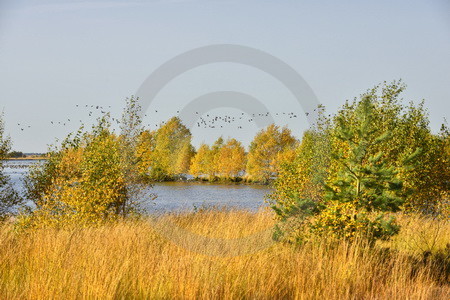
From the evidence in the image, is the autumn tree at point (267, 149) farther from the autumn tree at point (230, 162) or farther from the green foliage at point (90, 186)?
the green foliage at point (90, 186)

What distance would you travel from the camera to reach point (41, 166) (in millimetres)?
21438

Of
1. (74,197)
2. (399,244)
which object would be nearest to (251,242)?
(399,244)

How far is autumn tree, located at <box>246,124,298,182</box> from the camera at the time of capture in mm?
61344

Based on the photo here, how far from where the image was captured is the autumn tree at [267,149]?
61.3 metres

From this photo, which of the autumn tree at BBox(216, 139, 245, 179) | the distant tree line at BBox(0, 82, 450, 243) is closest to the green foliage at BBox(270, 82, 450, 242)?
the distant tree line at BBox(0, 82, 450, 243)

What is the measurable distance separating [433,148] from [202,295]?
15.6m

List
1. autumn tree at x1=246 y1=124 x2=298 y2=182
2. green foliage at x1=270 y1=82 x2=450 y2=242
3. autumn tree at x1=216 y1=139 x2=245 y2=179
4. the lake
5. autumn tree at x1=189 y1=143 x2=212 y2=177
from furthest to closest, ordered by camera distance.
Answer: autumn tree at x1=189 y1=143 x2=212 y2=177 < autumn tree at x1=216 y1=139 x2=245 y2=179 < autumn tree at x1=246 y1=124 x2=298 y2=182 < the lake < green foliage at x1=270 y1=82 x2=450 y2=242

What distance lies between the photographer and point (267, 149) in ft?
204

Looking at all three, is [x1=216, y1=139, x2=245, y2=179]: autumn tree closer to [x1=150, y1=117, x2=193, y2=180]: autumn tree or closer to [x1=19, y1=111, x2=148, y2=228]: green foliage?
[x1=150, y1=117, x2=193, y2=180]: autumn tree

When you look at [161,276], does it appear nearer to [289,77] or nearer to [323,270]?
[323,270]

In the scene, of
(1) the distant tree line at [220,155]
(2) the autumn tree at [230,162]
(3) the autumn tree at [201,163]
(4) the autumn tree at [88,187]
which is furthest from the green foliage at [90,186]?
(3) the autumn tree at [201,163]

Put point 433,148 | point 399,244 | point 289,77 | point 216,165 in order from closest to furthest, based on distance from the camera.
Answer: point 399,244, point 289,77, point 433,148, point 216,165

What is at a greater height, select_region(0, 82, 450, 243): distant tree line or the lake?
select_region(0, 82, 450, 243): distant tree line

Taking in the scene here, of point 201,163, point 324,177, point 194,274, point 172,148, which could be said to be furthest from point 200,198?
point 194,274
